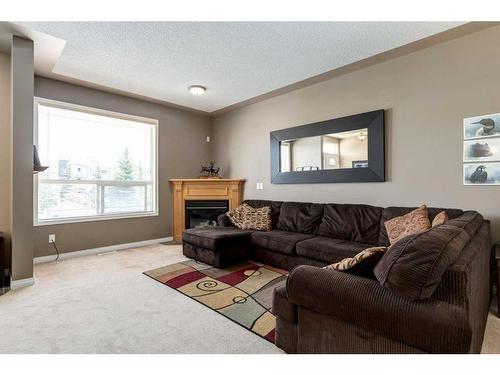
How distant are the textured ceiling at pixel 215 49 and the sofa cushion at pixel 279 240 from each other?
2174 millimetres

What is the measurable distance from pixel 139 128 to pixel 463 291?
487 cm

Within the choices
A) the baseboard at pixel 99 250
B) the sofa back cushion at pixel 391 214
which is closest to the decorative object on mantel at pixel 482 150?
the sofa back cushion at pixel 391 214

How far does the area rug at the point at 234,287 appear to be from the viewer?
6.82ft

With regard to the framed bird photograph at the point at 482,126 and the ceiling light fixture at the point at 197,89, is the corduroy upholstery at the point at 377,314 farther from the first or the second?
the ceiling light fixture at the point at 197,89

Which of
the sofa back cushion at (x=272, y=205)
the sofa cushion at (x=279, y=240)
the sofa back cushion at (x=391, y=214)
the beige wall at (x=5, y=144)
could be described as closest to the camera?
the sofa back cushion at (x=391, y=214)

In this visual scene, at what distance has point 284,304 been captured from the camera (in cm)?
158

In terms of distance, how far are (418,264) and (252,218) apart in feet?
9.88

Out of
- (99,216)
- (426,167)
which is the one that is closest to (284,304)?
(426,167)

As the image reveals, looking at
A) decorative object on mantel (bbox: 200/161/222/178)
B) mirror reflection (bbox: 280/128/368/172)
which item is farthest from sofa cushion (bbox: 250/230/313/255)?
decorative object on mantel (bbox: 200/161/222/178)

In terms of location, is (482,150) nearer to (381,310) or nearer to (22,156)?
(381,310)

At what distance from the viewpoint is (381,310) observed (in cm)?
116

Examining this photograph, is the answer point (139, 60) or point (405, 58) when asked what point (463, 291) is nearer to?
point (405, 58)

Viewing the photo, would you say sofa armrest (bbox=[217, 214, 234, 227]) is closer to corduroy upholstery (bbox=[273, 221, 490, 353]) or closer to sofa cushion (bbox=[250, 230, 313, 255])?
sofa cushion (bbox=[250, 230, 313, 255])
